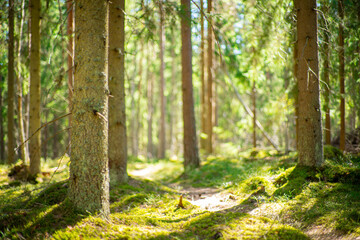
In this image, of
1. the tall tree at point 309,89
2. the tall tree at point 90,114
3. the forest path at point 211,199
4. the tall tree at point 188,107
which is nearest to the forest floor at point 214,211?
the forest path at point 211,199

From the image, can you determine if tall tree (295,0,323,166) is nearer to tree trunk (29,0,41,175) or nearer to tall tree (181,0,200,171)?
tall tree (181,0,200,171)

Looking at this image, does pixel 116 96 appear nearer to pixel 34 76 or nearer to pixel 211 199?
pixel 34 76

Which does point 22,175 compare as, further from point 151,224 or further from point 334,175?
point 334,175

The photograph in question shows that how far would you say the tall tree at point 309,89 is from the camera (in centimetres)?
610

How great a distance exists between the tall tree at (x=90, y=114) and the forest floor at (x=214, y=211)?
0.29 m

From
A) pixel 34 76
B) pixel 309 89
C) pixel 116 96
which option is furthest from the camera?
pixel 34 76

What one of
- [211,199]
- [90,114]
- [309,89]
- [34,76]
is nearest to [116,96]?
[90,114]

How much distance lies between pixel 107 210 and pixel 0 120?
36.7 ft

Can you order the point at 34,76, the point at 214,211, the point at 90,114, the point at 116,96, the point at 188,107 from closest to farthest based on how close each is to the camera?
1. the point at 90,114
2. the point at 214,211
3. the point at 116,96
4. the point at 34,76
5. the point at 188,107

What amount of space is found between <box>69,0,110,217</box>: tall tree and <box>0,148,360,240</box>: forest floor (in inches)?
11.4

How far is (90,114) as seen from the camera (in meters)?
4.09

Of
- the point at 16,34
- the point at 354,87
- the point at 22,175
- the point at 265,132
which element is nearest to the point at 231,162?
the point at 265,132

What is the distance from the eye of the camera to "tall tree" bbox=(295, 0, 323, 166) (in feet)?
20.0

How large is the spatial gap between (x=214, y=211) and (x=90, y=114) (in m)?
3.22
